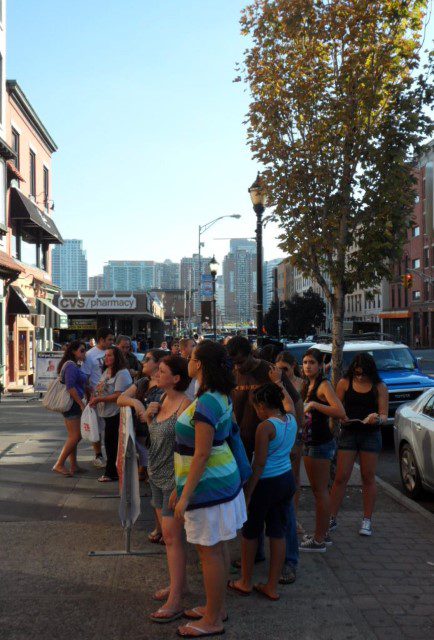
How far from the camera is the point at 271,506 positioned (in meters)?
4.91

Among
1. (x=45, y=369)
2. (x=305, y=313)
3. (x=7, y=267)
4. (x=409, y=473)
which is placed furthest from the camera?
(x=305, y=313)

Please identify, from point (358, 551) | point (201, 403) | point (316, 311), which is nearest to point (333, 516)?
point (358, 551)

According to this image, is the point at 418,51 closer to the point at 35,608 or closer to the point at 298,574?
the point at 298,574

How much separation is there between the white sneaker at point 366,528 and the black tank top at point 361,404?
3.14ft

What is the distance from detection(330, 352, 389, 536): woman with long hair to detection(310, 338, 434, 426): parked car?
6.33 meters

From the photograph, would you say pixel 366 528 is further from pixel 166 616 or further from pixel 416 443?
pixel 166 616

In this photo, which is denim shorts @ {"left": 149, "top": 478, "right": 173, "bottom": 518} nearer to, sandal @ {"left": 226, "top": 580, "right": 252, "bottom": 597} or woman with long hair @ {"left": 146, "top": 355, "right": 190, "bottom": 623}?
woman with long hair @ {"left": 146, "top": 355, "right": 190, "bottom": 623}

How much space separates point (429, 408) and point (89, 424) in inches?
169

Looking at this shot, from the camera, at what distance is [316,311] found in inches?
3004

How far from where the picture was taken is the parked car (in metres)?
12.9

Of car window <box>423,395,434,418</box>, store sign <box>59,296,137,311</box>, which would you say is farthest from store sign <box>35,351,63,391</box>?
store sign <box>59,296,137,311</box>

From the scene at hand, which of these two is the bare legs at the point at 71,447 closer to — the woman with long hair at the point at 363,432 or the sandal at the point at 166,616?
the woman with long hair at the point at 363,432

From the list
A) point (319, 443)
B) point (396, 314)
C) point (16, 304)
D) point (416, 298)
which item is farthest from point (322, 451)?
point (396, 314)

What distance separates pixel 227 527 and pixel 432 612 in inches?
66.8
